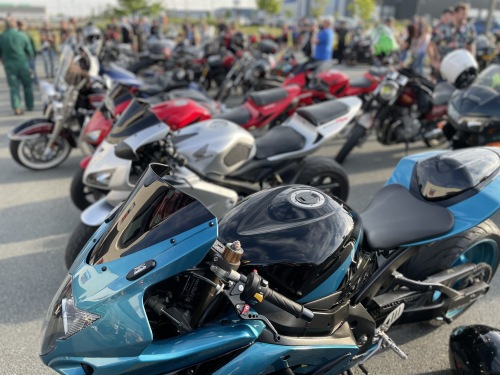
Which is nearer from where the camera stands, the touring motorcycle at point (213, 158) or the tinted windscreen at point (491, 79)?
the touring motorcycle at point (213, 158)

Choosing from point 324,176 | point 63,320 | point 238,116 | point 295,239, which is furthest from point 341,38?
point 63,320

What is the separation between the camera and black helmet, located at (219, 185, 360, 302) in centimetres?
165

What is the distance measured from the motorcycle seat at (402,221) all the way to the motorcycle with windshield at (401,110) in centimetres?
302

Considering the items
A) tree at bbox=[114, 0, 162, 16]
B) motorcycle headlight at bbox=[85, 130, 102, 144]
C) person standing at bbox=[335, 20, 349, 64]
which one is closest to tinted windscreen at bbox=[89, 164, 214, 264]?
motorcycle headlight at bbox=[85, 130, 102, 144]

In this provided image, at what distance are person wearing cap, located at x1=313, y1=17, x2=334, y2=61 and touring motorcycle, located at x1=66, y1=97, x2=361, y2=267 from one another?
522 cm

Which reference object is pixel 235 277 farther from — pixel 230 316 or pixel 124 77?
pixel 124 77

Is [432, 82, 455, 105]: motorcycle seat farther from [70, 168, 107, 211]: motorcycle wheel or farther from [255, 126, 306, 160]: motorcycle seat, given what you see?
[70, 168, 107, 211]: motorcycle wheel

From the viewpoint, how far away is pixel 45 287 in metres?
3.10

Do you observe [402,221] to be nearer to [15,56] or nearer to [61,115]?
Answer: [61,115]

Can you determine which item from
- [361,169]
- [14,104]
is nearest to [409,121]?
[361,169]

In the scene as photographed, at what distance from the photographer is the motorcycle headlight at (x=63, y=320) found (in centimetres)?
139

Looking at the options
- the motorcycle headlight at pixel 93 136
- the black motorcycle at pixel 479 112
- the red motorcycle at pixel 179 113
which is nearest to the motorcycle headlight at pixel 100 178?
the red motorcycle at pixel 179 113

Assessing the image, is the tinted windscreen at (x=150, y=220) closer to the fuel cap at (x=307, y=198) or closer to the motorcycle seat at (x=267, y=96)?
the fuel cap at (x=307, y=198)

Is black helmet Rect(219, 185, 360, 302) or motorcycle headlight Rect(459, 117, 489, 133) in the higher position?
black helmet Rect(219, 185, 360, 302)
